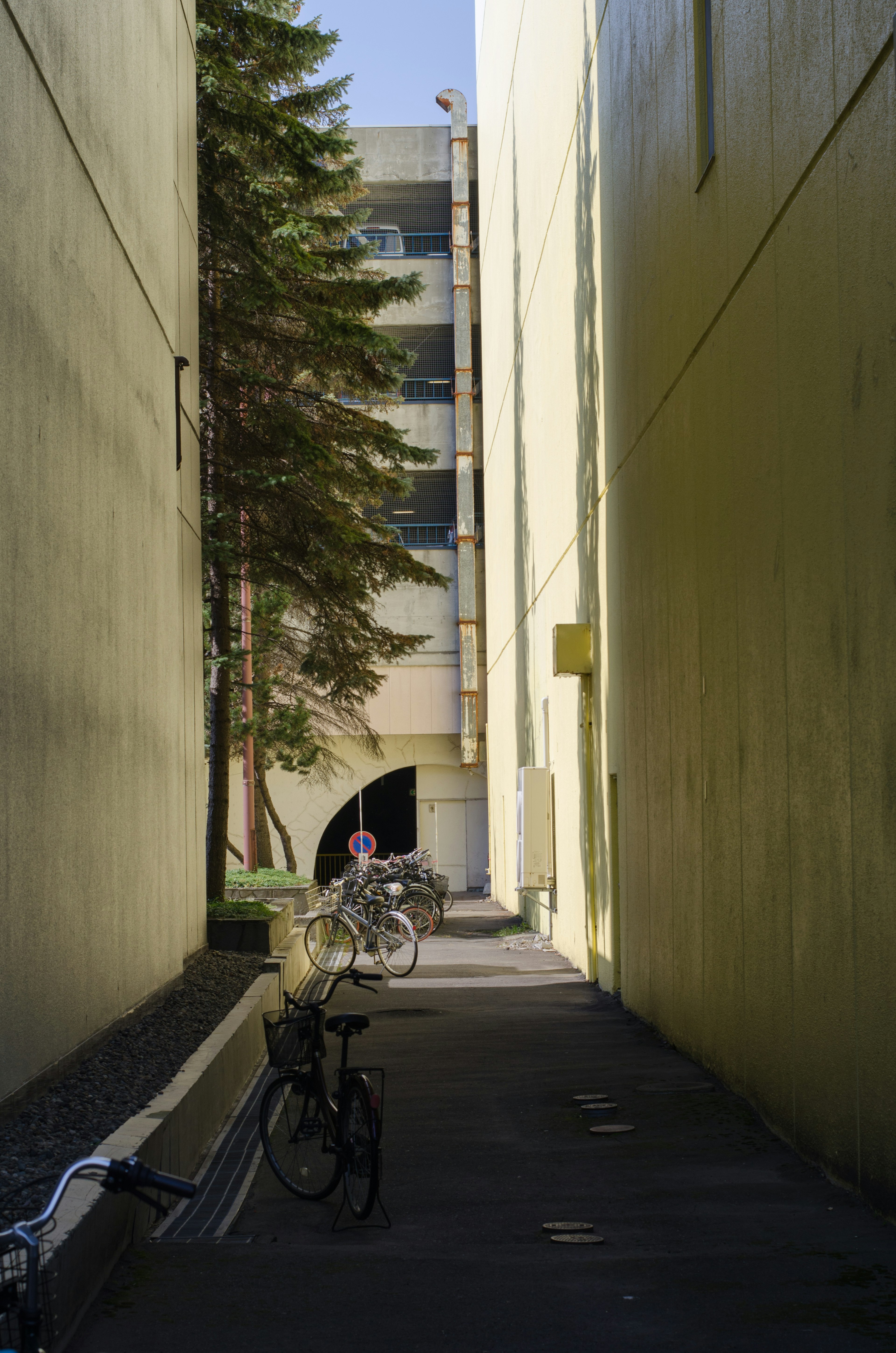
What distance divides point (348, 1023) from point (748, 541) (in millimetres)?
3344

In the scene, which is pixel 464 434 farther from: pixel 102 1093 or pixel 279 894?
pixel 102 1093

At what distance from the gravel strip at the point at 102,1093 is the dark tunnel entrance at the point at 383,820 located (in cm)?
2872

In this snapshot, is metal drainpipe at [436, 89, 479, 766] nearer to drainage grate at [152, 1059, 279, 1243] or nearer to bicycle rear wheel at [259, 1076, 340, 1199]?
drainage grate at [152, 1059, 279, 1243]

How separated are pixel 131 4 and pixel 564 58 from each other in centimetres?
750

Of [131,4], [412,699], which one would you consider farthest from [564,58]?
[412,699]

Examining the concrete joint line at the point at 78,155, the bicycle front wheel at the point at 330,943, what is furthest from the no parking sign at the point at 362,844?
the concrete joint line at the point at 78,155

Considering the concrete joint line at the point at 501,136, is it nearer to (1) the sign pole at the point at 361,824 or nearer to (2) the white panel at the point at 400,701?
(2) the white panel at the point at 400,701

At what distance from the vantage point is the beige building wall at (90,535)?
646 centimetres

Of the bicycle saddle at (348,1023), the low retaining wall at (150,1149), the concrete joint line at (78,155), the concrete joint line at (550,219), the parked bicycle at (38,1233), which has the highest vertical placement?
the concrete joint line at (550,219)

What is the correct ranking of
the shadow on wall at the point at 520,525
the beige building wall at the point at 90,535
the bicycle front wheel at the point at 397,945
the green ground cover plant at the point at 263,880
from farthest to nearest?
1. the shadow on wall at the point at 520,525
2. the green ground cover plant at the point at 263,880
3. the bicycle front wheel at the point at 397,945
4. the beige building wall at the point at 90,535

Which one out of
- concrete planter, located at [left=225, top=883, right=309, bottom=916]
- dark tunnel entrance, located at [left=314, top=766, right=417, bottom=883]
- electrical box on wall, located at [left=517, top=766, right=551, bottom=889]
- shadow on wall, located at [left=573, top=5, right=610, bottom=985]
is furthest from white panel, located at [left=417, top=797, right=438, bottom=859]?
shadow on wall, located at [left=573, top=5, right=610, bottom=985]

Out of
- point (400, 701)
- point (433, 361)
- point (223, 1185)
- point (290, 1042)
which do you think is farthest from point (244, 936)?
point (433, 361)

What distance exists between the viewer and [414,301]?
18.9 m

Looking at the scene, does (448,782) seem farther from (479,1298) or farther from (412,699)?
(479,1298)
